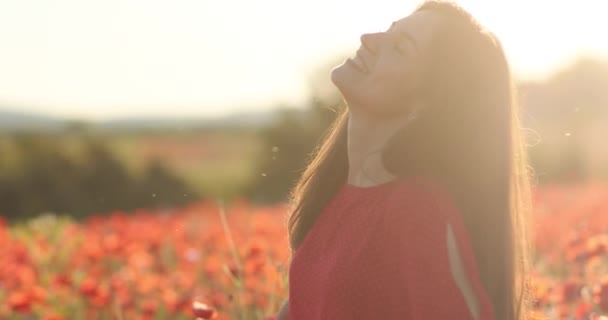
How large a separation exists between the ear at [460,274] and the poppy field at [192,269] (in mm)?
545

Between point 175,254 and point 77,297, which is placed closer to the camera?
point 77,297

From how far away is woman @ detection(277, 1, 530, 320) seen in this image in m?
2.39

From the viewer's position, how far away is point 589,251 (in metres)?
3.80

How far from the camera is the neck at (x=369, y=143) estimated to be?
259 cm

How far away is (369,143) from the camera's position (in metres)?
2.64

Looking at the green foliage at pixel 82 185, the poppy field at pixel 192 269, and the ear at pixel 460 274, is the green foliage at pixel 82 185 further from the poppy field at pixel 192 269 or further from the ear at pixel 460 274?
the ear at pixel 460 274

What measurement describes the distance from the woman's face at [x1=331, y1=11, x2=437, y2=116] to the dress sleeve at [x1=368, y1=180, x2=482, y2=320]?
24 cm

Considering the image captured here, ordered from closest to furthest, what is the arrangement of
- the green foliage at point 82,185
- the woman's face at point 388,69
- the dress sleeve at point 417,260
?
the dress sleeve at point 417,260 → the woman's face at point 388,69 → the green foliage at point 82,185

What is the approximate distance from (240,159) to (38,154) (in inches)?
350

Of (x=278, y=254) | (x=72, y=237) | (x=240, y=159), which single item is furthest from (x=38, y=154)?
(x=240, y=159)

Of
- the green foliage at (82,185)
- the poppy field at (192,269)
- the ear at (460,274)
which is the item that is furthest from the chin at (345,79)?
the green foliage at (82,185)

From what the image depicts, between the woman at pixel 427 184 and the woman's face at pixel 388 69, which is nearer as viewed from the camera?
the woman at pixel 427 184

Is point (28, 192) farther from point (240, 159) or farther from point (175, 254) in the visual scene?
point (240, 159)

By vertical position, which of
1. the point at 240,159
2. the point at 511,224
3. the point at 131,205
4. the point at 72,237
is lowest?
the point at 240,159
